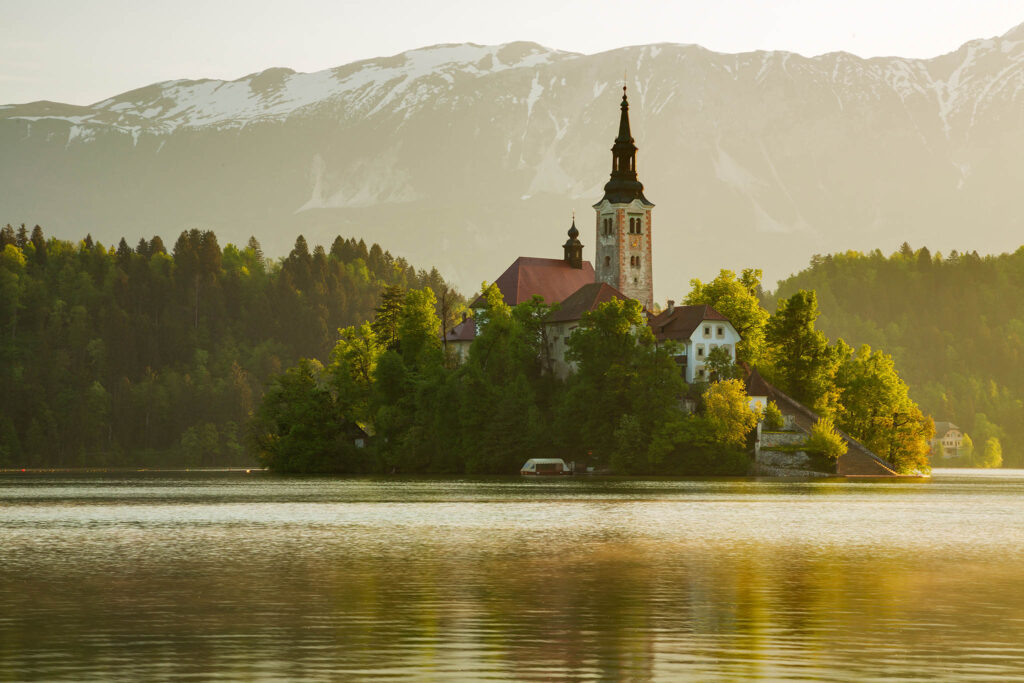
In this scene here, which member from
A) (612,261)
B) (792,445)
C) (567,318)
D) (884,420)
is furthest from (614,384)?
(612,261)

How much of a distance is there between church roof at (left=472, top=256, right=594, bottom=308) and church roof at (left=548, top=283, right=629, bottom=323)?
15.5 m

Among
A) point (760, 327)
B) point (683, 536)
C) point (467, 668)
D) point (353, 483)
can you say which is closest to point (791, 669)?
point (467, 668)

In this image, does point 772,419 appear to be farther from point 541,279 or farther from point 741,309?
point 541,279

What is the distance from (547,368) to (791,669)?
13040 cm

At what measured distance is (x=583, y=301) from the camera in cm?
15788

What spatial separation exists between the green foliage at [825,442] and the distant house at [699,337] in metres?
17.0

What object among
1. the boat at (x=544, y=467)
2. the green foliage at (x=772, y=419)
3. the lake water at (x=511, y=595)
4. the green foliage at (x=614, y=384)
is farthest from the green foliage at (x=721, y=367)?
the lake water at (x=511, y=595)

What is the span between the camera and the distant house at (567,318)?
513 feet

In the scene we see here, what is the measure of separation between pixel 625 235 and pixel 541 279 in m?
11.3

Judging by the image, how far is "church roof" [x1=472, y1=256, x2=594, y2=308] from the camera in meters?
178

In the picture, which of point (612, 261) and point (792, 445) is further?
point (612, 261)

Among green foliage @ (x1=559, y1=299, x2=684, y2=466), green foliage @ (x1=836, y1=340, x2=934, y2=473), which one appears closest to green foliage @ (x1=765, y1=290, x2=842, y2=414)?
green foliage @ (x1=836, y1=340, x2=934, y2=473)

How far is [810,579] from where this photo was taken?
4022 cm

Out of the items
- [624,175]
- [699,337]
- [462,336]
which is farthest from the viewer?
[624,175]
